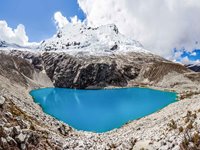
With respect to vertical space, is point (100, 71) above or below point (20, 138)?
above

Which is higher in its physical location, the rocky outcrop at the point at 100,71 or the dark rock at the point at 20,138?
the rocky outcrop at the point at 100,71

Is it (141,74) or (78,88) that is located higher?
(141,74)

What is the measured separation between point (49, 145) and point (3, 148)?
3.77 metres

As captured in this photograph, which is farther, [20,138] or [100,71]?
[100,71]

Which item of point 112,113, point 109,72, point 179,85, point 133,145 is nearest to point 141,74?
point 109,72

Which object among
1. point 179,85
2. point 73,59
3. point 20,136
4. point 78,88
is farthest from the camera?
point 73,59

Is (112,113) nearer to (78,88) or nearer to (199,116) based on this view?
(199,116)

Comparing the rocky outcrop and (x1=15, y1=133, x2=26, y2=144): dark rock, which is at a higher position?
the rocky outcrop

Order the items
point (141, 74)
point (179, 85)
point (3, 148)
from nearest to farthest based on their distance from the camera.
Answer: point (3, 148) < point (179, 85) < point (141, 74)

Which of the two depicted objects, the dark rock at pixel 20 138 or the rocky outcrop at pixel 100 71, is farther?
the rocky outcrop at pixel 100 71

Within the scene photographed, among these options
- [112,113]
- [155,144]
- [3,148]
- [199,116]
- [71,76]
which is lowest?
[3,148]

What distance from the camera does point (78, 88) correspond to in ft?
516

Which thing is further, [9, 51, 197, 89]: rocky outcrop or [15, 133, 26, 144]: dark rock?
[9, 51, 197, 89]: rocky outcrop

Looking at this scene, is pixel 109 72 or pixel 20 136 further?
pixel 109 72
